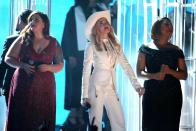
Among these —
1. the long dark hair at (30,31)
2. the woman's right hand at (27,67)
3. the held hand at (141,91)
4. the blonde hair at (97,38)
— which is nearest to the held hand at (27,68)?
the woman's right hand at (27,67)

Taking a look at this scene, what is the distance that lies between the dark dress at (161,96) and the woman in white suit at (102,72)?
17cm

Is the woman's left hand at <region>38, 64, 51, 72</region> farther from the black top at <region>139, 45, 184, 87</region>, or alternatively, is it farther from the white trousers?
the black top at <region>139, 45, 184, 87</region>

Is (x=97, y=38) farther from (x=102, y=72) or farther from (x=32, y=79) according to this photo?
(x=32, y=79)

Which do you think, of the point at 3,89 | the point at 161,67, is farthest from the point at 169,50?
the point at 3,89

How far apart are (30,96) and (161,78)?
1247mm

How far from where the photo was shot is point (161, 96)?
172 inches

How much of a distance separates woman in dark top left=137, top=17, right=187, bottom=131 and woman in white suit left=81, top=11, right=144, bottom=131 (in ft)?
0.51

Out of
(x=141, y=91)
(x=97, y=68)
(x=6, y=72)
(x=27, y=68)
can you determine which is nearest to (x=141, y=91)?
(x=141, y=91)

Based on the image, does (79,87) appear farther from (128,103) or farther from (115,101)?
(115,101)

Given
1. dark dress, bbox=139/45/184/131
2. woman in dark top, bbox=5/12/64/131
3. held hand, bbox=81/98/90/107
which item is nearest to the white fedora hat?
woman in dark top, bbox=5/12/64/131

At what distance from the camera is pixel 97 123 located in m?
4.20

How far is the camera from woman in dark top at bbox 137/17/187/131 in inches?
171

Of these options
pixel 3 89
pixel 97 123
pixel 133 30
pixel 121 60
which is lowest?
pixel 97 123

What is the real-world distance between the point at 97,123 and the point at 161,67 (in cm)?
81
